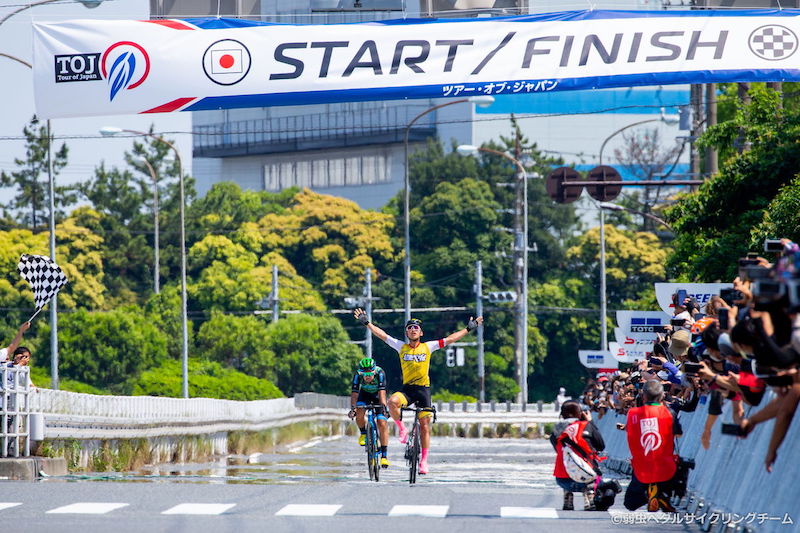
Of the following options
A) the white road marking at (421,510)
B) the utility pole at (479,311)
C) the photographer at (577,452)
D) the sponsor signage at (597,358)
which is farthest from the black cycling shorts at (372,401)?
the utility pole at (479,311)

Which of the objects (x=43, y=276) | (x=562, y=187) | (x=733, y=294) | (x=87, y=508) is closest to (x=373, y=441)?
(x=43, y=276)

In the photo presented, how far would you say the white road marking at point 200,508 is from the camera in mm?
14620

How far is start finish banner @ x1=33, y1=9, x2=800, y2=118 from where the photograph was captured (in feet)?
66.9

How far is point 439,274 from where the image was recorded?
8844cm

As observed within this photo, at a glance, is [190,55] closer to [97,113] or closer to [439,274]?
[97,113]

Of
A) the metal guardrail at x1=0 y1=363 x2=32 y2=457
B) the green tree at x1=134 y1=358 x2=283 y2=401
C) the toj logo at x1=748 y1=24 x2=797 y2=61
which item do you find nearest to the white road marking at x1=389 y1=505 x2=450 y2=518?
the metal guardrail at x1=0 y1=363 x2=32 y2=457

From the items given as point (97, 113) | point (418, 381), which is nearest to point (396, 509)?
point (418, 381)

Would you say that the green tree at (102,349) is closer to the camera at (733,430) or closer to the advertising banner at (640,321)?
the advertising banner at (640,321)

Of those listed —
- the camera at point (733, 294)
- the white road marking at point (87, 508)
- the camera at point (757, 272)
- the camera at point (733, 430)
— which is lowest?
the white road marking at point (87, 508)

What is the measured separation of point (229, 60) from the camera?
20.5 m

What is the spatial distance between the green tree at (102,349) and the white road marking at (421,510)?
181ft

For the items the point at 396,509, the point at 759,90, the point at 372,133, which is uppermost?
the point at 372,133

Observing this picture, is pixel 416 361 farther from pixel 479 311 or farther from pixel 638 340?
pixel 479 311

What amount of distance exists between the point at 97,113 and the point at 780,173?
534 inches
